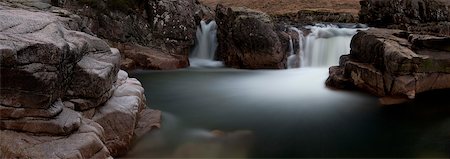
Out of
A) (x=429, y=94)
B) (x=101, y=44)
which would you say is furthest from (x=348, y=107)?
(x=101, y=44)

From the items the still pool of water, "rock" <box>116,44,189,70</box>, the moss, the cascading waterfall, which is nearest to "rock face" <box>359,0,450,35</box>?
the cascading waterfall

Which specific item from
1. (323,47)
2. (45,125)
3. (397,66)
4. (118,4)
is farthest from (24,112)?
(323,47)

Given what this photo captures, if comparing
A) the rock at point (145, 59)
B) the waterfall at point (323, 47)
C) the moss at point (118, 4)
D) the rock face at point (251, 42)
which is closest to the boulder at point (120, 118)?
the rock at point (145, 59)

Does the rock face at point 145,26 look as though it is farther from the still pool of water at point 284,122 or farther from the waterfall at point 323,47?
the waterfall at point 323,47

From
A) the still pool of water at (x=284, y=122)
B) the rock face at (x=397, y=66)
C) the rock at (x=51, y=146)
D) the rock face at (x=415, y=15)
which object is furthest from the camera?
the rock face at (x=415, y=15)

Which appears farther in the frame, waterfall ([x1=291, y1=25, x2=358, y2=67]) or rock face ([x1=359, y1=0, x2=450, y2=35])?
rock face ([x1=359, y1=0, x2=450, y2=35])

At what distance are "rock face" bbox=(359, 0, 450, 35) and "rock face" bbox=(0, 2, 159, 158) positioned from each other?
19981 millimetres

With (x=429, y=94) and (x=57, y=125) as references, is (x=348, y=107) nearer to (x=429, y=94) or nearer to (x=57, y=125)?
(x=429, y=94)

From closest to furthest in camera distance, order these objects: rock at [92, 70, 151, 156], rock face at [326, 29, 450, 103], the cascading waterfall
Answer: rock at [92, 70, 151, 156] < rock face at [326, 29, 450, 103] < the cascading waterfall

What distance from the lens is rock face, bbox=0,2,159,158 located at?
6.75 m

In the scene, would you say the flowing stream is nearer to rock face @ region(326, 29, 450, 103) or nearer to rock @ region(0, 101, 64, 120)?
rock face @ region(326, 29, 450, 103)

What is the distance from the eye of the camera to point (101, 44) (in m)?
9.74

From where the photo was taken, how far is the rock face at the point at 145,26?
21406 mm

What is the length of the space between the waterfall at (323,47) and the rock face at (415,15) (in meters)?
3.48
